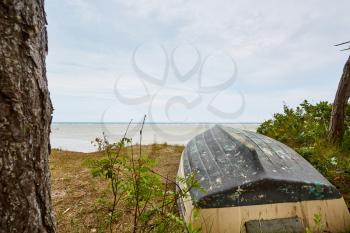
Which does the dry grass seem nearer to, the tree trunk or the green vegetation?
the green vegetation

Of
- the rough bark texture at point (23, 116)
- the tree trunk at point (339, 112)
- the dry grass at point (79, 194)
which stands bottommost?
the dry grass at point (79, 194)

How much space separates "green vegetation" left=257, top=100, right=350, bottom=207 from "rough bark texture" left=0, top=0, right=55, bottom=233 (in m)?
4.11

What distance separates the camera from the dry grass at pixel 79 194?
3992 mm

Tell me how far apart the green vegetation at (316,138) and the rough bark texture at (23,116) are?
4.11 metres

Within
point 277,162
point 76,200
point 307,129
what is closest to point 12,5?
point 277,162

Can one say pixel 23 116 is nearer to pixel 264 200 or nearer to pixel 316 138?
pixel 264 200

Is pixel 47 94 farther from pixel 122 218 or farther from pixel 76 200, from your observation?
Answer: pixel 76 200

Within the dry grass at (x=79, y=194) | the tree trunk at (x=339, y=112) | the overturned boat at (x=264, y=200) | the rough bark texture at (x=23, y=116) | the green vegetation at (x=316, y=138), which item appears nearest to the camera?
A: the rough bark texture at (x=23, y=116)

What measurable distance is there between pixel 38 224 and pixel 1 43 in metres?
0.90

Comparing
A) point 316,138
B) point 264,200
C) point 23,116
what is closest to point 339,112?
point 316,138

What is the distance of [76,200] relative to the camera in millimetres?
5066

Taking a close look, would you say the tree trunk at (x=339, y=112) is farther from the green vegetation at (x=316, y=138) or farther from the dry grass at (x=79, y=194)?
the dry grass at (x=79, y=194)

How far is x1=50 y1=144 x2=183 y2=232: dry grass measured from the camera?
399 cm

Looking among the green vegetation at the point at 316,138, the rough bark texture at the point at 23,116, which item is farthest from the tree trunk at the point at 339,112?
the rough bark texture at the point at 23,116
